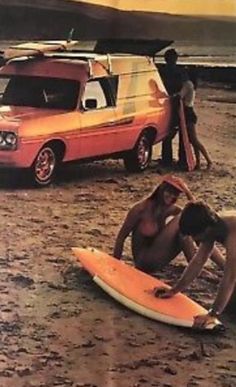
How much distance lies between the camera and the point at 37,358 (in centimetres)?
112

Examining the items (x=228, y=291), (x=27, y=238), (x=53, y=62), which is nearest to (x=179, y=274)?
(x=228, y=291)

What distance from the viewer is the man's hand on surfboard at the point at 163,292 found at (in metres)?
1.22

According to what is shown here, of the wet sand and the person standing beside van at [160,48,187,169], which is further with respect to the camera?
the person standing beside van at [160,48,187,169]

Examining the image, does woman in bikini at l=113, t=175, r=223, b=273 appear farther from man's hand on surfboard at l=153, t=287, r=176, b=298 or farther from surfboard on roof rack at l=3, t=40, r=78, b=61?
surfboard on roof rack at l=3, t=40, r=78, b=61

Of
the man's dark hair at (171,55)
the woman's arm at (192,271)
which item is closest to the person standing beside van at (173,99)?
the man's dark hair at (171,55)

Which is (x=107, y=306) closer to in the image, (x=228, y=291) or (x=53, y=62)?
(x=228, y=291)

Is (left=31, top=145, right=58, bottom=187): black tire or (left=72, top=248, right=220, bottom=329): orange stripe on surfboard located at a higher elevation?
(left=31, top=145, right=58, bottom=187): black tire

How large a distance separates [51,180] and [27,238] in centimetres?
8

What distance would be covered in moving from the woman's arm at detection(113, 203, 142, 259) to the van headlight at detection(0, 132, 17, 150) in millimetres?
165

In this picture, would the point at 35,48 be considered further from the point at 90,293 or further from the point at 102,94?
the point at 90,293

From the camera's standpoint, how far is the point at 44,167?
123 cm

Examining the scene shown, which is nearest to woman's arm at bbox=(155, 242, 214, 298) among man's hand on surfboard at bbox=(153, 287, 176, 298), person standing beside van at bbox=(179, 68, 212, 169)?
man's hand on surfboard at bbox=(153, 287, 176, 298)

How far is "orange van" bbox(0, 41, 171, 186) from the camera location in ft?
3.91

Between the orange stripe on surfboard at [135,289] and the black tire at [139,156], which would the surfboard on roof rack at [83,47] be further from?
the orange stripe on surfboard at [135,289]
